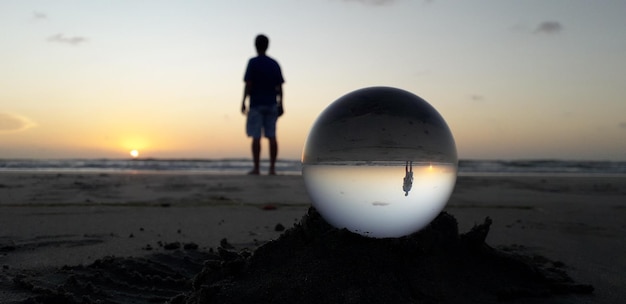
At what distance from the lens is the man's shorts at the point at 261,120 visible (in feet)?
29.7

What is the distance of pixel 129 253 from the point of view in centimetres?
301

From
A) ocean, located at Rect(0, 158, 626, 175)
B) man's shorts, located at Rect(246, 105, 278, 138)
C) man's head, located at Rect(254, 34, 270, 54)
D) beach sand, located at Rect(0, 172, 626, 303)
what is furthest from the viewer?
ocean, located at Rect(0, 158, 626, 175)

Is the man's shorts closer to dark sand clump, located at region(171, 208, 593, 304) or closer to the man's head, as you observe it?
the man's head

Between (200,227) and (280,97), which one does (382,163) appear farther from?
(280,97)

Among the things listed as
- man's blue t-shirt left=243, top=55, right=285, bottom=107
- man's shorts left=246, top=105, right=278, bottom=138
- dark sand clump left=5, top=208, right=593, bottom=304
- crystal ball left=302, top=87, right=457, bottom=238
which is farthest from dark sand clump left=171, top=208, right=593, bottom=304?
man's shorts left=246, top=105, right=278, bottom=138

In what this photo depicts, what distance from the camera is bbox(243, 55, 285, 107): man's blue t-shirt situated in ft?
28.7

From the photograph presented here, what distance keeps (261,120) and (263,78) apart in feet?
2.72

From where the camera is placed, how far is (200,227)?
13.0ft

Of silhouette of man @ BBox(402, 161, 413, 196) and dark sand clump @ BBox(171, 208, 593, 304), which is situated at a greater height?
silhouette of man @ BBox(402, 161, 413, 196)

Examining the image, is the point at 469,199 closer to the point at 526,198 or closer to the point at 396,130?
the point at 526,198

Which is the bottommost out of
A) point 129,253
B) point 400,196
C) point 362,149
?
point 129,253

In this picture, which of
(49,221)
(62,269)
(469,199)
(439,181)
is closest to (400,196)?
(439,181)

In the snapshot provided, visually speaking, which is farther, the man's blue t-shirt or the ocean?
the ocean

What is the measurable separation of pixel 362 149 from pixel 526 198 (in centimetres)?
531
